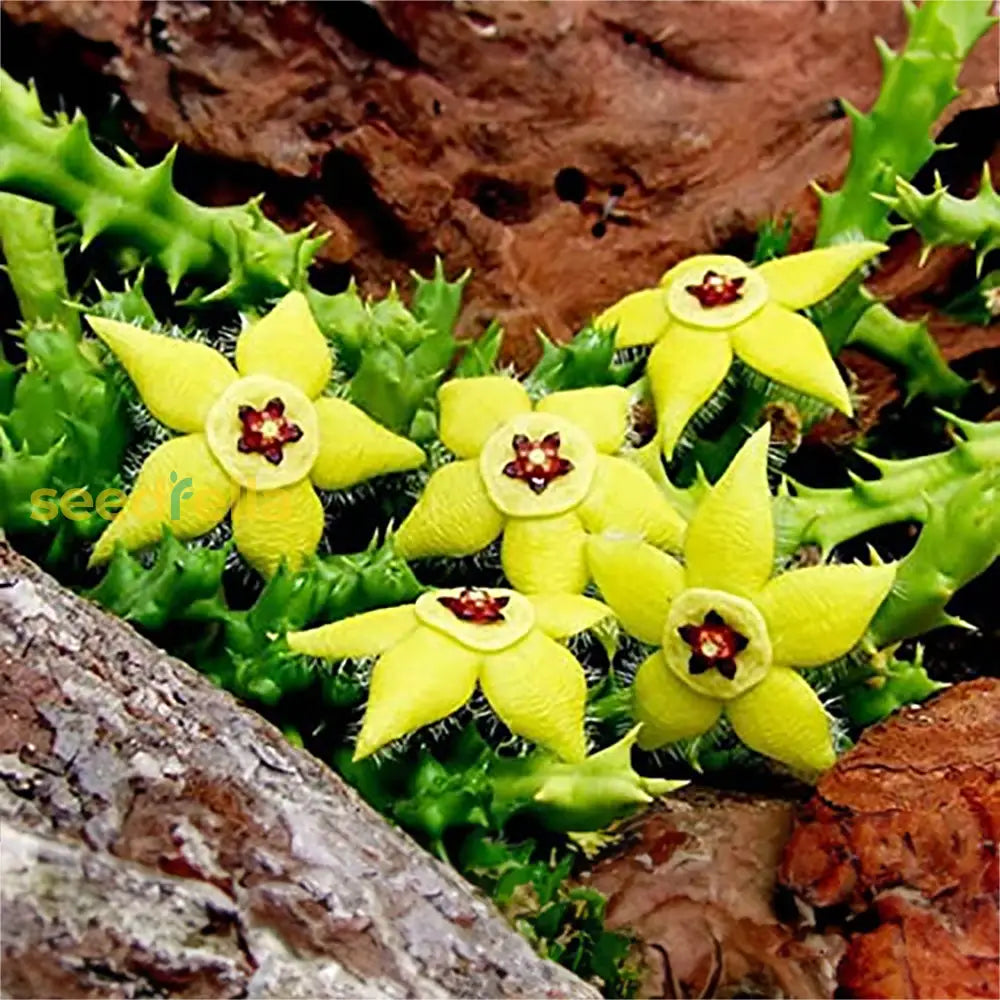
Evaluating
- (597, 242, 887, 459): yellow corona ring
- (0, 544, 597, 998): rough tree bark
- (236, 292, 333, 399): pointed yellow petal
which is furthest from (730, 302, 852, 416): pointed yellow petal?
(0, 544, 597, 998): rough tree bark

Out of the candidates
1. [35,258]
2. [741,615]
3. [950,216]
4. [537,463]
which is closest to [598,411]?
[537,463]

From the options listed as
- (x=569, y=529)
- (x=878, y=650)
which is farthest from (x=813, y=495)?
(x=569, y=529)

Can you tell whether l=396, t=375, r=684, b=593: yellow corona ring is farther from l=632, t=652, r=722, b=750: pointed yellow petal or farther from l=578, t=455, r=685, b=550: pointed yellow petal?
l=632, t=652, r=722, b=750: pointed yellow petal

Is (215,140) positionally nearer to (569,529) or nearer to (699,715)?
(569,529)

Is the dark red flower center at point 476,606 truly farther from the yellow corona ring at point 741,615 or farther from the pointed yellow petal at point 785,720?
the pointed yellow petal at point 785,720

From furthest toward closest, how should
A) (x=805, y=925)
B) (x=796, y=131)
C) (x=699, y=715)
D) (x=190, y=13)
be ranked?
(x=796, y=131) → (x=190, y=13) → (x=699, y=715) → (x=805, y=925)
